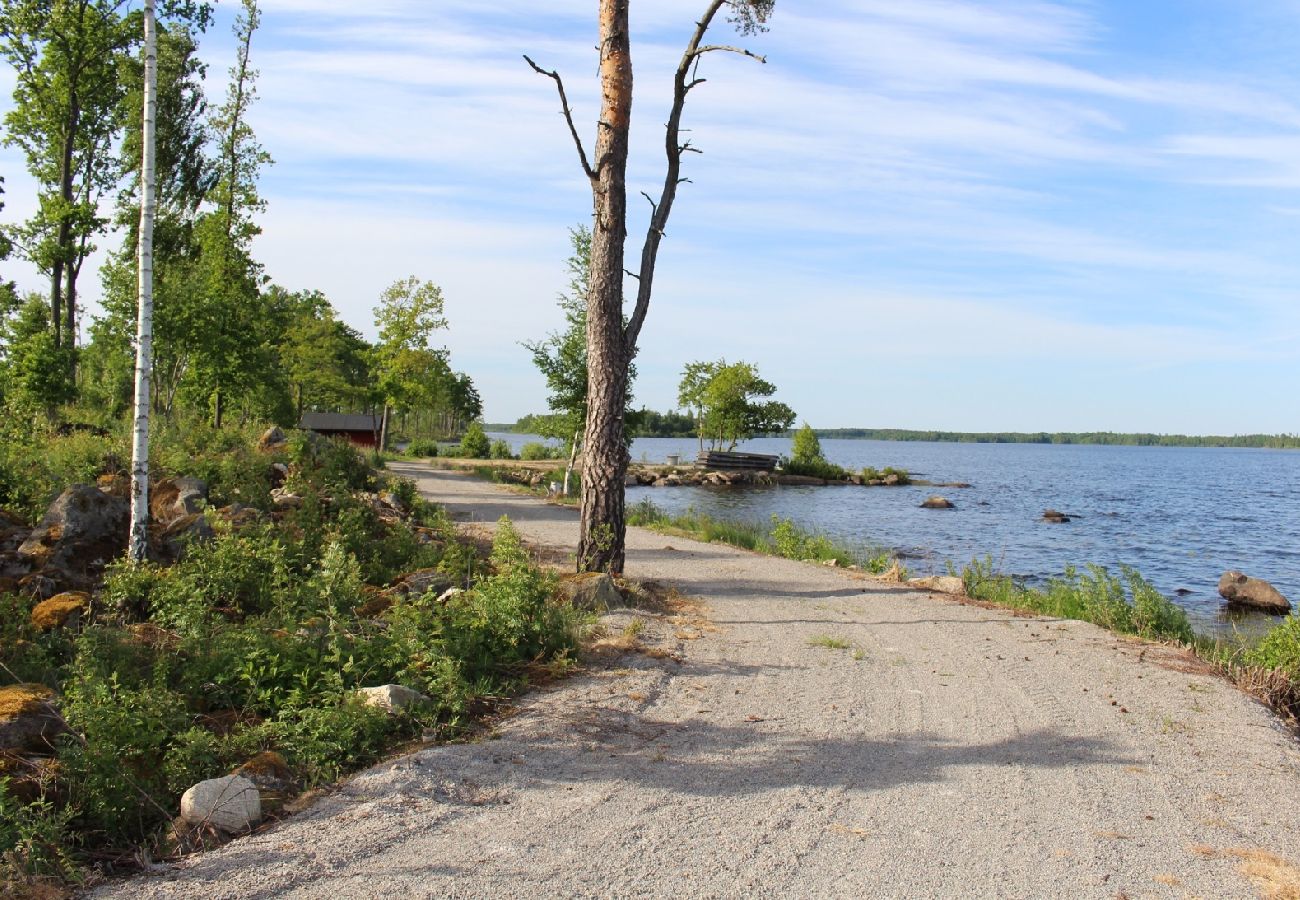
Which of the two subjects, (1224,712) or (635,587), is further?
(635,587)

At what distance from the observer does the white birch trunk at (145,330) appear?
8.47 m

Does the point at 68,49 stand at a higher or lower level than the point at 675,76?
higher

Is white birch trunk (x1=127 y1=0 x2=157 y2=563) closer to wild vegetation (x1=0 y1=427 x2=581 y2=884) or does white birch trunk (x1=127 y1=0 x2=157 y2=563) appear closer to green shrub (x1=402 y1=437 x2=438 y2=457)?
wild vegetation (x1=0 y1=427 x2=581 y2=884)

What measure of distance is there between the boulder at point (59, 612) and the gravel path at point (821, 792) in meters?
3.78

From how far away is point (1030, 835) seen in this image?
177 inches

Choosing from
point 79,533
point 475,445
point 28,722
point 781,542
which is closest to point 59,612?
point 79,533

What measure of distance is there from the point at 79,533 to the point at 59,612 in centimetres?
192

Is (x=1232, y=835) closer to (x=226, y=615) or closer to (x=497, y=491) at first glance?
(x=226, y=615)

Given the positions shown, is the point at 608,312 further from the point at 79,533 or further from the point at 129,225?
the point at 129,225

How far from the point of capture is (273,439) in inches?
723

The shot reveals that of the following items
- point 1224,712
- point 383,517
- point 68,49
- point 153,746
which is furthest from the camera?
point 68,49

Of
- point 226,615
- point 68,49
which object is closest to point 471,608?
point 226,615

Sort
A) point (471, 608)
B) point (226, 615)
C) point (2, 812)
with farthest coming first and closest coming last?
1. point (226, 615)
2. point (471, 608)
3. point (2, 812)

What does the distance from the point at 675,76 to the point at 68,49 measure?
19107 mm
